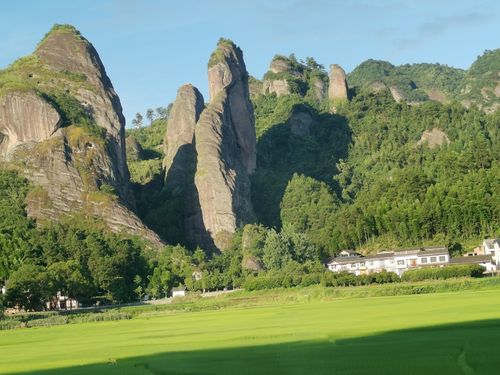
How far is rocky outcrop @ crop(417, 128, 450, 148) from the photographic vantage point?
5709 inches

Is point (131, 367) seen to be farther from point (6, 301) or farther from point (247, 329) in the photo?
point (6, 301)

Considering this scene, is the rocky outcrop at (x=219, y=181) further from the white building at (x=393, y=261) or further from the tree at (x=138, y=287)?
the white building at (x=393, y=261)

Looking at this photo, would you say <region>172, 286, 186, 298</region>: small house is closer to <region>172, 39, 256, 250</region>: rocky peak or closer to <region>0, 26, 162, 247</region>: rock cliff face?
<region>0, 26, 162, 247</region>: rock cliff face

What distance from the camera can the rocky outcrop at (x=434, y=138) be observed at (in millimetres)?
145000

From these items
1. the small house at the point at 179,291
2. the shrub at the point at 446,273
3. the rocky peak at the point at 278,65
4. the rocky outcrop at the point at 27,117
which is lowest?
the shrub at the point at 446,273

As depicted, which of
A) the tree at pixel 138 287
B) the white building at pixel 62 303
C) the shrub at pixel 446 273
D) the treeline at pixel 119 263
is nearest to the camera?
the shrub at pixel 446 273

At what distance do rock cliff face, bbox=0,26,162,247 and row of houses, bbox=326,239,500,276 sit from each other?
1070 inches

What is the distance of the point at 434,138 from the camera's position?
146250 millimetres

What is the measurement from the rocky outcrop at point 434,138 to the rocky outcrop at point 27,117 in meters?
61.7

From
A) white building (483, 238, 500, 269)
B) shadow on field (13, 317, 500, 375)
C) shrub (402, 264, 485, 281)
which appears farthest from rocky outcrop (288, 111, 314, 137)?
shadow on field (13, 317, 500, 375)

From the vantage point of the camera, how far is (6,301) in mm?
79250

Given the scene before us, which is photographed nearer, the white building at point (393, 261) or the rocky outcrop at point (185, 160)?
the white building at point (393, 261)

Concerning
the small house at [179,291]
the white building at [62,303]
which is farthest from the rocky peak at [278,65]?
the white building at [62,303]

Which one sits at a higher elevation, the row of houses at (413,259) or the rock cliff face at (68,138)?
the rock cliff face at (68,138)
